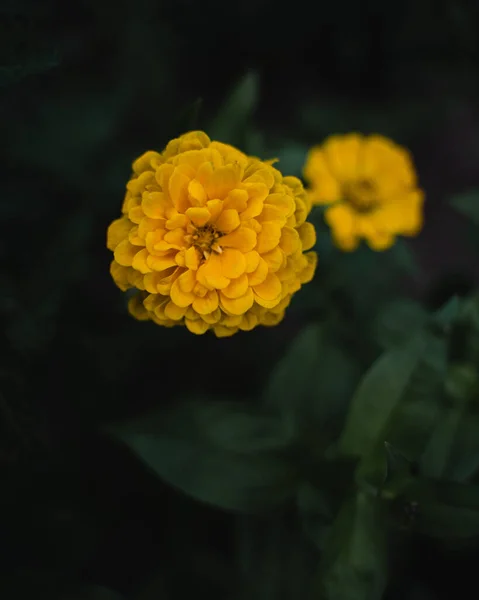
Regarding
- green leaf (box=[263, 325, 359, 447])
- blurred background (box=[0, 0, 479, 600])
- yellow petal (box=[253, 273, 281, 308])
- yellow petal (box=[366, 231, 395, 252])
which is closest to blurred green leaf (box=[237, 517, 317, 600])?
blurred background (box=[0, 0, 479, 600])

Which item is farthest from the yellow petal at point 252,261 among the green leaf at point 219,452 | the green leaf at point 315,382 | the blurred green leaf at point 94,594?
the blurred green leaf at point 94,594

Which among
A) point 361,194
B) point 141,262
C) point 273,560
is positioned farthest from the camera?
point 361,194

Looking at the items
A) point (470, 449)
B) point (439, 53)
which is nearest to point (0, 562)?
point (470, 449)

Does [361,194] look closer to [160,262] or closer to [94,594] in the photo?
[160,262]

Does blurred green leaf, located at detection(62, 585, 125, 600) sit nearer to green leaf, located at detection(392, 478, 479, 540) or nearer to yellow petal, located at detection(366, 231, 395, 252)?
green leaf, located at detection(392, 478, 479, 540)

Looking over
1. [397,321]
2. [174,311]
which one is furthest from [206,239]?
[397,321]

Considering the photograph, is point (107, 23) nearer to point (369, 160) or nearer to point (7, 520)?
point (369, 160)
